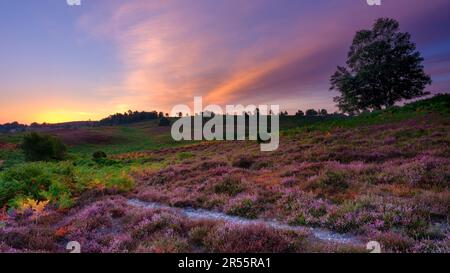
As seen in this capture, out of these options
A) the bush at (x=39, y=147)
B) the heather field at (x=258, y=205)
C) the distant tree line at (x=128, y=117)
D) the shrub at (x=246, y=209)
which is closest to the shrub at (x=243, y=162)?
the heather field at (x=258, y=205)

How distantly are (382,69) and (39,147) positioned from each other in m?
45.4

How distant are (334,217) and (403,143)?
12128 millimetres

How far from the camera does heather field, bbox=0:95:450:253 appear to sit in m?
7.72

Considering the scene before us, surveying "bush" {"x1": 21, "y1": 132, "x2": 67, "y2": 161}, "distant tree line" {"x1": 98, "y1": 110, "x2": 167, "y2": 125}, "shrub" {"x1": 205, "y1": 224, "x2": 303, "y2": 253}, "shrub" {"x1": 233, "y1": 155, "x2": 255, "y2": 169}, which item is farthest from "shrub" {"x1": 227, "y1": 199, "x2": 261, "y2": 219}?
"distant tree line" {"x1": 98, "y1": 110, "x2": 167, "y2": 125}

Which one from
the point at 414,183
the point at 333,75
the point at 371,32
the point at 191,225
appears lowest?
the point at 191,225

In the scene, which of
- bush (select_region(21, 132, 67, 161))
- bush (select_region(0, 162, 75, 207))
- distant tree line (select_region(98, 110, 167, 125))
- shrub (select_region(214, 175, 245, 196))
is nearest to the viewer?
shrub (select_region(214, 175, 245, 196))

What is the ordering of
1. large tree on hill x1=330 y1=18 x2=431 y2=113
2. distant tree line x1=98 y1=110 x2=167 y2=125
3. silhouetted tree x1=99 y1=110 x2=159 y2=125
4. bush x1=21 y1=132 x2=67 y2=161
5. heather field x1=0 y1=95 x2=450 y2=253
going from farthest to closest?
silhouetted tree x1=99 y1=110 x2=159 y2=125, distant tree line x1=98 y1=110 x2=167 y2=125, large tree on hill x1=330 y1=18 x2=431 y2=113, bush x1=21 y1=132 x2=67 y2=161, heather field x1=0 y1=95 x2=450 y2=253

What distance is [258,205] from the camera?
11.2 metres

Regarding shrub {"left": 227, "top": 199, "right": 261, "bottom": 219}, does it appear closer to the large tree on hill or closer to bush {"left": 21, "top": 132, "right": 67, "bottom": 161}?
bush {"left": 21, "top": 132, "right": 67, "bottom": 161}

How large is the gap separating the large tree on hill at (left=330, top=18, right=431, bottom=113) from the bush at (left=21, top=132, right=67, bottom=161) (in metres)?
41.2

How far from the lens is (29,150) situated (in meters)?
34.0

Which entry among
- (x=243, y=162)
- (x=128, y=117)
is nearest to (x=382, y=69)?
(x=243, y=162)
